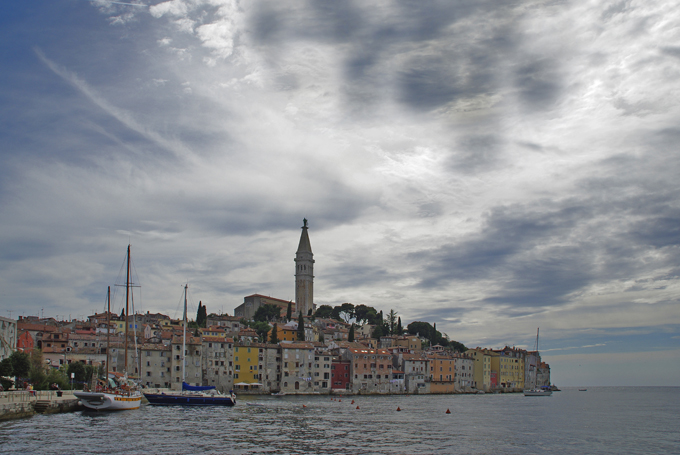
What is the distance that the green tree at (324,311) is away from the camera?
16077 cm

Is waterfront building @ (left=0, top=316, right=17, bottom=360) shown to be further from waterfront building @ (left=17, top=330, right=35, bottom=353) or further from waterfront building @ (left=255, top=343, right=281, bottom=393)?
waterfront building @ (left=255, top=343, right=281, bottom=393)

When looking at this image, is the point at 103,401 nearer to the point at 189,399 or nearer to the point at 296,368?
the point at 189,399

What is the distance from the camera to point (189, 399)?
63.3 m

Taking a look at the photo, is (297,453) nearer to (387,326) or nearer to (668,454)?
(668,454)

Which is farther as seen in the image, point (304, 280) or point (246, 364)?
point (304, 280)

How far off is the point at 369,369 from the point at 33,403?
6432 centimetres

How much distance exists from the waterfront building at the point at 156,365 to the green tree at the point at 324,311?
76411 millimetres

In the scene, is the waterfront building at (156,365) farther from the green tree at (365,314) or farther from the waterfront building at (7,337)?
the green tree at (365,314)

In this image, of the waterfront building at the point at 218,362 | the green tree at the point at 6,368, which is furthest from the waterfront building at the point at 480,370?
the green tree at the point at 6,368

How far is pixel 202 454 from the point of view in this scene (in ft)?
99.0

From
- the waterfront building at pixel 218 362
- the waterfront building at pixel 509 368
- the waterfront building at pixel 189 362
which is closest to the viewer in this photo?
the waterfront building at pixel 189 362

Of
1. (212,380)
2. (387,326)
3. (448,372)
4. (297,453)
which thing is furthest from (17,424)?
(387,326)

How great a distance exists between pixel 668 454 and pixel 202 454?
26570mm

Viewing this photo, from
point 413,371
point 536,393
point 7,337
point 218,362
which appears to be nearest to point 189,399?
point 7,337
